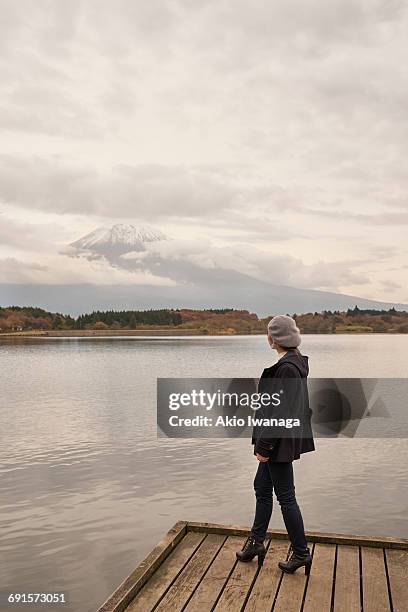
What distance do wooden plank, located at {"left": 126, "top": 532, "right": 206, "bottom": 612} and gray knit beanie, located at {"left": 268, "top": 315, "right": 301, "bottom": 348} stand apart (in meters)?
2.93

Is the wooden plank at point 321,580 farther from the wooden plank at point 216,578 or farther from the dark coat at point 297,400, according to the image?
the dark coat at point 297,400

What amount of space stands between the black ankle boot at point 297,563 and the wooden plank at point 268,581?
4.0 inches

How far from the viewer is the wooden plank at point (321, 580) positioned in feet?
18.2

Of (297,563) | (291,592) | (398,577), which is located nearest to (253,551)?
(297,563)

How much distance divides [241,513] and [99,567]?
3627 mm

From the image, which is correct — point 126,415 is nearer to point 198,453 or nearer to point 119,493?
point 198,453

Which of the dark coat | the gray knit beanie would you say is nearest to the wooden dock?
the dark coat

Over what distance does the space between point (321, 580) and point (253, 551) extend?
2.78 ft

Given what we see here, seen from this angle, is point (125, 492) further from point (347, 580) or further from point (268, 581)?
point (347, 580)

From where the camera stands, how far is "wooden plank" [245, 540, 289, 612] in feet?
18.2

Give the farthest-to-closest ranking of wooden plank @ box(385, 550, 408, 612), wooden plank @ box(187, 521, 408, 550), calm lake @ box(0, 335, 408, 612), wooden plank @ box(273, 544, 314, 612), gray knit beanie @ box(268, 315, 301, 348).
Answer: calm lake @ box(0, 335, 408, 612)
wooden plank @ box(187, 521, 408, 550)
gray knit beanie @ box(268, 315, 301, 348)
wooden plank @ box(385, 550, 408, 612)
wooden plank @ box(273, 544, 314, 612)

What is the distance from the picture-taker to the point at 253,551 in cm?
651

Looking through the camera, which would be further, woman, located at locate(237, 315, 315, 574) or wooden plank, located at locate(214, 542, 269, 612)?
woman, located at locate(237, 315, 315, 574)

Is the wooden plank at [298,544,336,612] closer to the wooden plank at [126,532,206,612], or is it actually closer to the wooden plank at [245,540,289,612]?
the wooden plank at [245,540,289,612]
